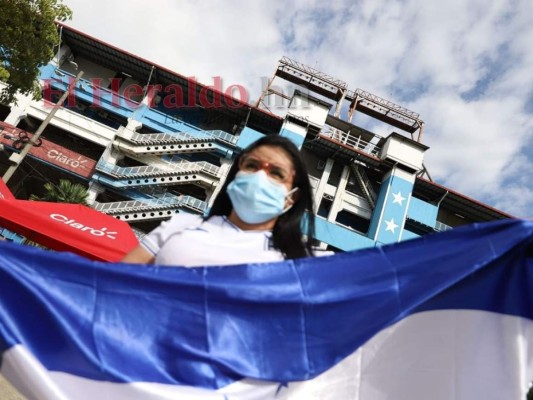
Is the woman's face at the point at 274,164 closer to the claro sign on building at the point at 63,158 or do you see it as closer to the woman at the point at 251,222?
the woman at the point at 251,222

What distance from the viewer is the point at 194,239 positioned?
1.71 meters

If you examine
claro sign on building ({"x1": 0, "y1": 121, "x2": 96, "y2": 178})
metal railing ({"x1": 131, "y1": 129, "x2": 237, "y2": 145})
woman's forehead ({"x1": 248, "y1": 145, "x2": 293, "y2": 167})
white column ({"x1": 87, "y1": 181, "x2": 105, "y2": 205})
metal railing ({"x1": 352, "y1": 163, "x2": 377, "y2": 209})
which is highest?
metal railing ({"x1": 352, "y1": 163, "x2": 377, "y2": 209})

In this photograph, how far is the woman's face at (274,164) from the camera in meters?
2.06

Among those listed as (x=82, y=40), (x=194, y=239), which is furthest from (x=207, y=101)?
(x=194, y=239)

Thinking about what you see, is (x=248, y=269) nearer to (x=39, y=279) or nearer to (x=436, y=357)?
(x=39, y=279)

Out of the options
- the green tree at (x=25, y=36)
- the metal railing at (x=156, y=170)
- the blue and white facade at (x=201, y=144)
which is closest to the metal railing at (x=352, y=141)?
the blue and white facade at (x=201, y=144)

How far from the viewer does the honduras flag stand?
57.6 inches

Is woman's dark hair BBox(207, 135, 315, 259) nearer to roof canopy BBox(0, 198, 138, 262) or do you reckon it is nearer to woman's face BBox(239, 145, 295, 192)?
woman's face BBox(239, 145, 295, 192)

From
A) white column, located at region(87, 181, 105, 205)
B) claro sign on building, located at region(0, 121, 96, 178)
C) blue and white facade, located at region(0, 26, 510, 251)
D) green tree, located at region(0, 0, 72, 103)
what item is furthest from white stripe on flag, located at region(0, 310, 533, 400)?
claro sign on building, located at region(0, 121, 96, 178)

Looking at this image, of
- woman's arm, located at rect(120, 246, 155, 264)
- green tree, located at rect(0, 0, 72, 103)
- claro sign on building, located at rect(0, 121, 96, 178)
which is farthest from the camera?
claro sign on building, located at rect(0, 121, 96, 178)

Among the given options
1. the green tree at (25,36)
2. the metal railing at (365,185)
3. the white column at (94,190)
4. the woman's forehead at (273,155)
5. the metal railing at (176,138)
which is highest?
the metal railing at (365,185)

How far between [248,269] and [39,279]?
0.86 m

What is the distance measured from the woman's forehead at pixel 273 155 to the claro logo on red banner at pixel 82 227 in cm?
427

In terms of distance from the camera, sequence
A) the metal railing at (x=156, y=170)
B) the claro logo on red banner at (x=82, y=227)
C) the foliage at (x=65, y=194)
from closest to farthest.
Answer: the claro logo on red banner at (x=82, y=227)
the foliage at (x=65, y=194)
the metal railing at (x=156, y=170)
